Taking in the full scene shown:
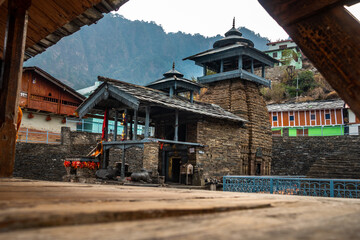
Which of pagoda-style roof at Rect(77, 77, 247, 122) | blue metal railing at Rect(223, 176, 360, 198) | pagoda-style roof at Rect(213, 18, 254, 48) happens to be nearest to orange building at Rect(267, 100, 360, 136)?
pagoda-style roof at Rect(213, 18, 254, 48)

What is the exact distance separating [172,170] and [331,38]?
17.1 meters

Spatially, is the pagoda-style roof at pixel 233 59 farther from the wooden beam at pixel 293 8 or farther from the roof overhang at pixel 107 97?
the wooden beam at pixel 293 8

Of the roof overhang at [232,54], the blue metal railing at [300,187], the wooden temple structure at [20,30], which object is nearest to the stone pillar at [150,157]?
the blue metal railing at [300,187]

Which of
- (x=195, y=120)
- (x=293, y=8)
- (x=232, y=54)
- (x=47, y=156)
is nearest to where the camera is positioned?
(x=293, y=8)

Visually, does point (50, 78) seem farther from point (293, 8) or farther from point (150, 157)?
point (293, 8)

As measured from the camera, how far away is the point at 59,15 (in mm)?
4262

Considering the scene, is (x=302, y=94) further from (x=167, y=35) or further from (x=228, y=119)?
(x=167, y=35)

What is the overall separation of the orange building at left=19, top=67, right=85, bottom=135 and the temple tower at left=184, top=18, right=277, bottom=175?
11.6 metres

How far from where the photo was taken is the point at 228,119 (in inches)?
688

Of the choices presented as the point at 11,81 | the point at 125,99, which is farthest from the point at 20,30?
the point at 125,99

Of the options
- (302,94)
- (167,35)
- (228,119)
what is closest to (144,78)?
(167,35)

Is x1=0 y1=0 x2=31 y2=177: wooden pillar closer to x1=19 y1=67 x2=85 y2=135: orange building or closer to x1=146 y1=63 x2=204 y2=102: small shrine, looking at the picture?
x1=146 y1=63 x2=204 y2=102: small shrine

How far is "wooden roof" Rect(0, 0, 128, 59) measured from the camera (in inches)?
159

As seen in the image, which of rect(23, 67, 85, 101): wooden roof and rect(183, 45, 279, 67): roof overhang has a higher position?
rect(183, 45, 279, 67): roof overhang
